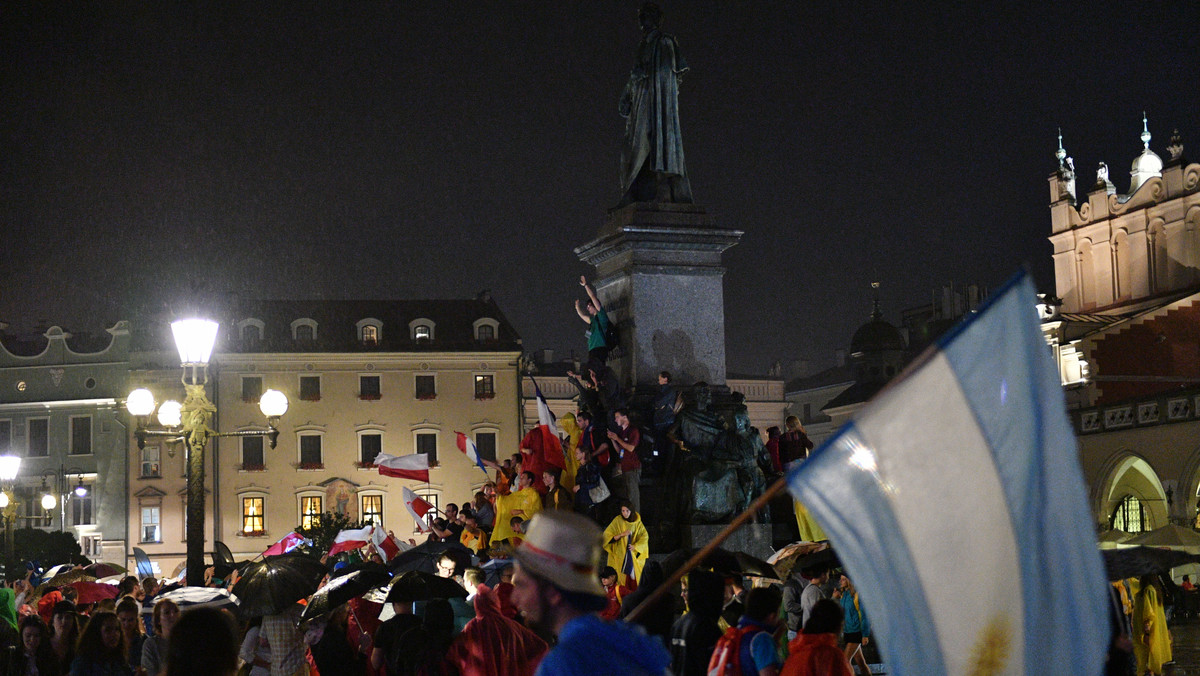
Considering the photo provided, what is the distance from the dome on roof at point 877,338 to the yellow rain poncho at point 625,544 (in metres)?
72.7

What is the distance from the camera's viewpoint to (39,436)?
72.9m

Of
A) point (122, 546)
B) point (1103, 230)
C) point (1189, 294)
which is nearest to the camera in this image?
point (1189, 294)

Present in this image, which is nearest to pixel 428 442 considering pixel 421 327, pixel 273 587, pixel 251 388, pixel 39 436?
pixel 421 327

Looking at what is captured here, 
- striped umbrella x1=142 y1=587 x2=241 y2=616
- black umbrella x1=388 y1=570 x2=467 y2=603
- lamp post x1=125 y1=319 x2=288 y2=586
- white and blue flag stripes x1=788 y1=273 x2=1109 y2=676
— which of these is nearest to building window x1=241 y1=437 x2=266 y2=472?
lamp post x1=125 y1=319 x2=288 y2=586

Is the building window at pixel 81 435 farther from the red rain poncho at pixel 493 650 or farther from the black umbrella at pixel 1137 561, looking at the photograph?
the red rain poncho at pixel 493 650

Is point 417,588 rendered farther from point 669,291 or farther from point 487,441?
point 487,441

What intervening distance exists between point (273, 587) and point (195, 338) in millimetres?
3361

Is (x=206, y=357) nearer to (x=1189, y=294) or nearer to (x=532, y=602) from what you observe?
(x=532, y=602)

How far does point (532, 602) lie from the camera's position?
4.43m

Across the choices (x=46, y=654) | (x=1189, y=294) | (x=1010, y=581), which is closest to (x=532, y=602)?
(x=1010, y=581)

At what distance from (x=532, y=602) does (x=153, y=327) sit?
72.1m

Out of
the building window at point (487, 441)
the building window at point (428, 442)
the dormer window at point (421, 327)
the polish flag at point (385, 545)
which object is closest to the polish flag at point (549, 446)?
the polish flag at point (385, 545)

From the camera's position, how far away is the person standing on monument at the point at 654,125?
17609mm

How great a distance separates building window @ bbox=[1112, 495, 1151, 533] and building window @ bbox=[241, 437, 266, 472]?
→ 37711 mm
